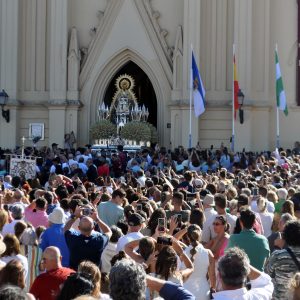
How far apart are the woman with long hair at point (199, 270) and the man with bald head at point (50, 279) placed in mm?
1424

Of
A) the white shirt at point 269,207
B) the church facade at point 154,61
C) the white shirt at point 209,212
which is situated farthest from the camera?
the church facade at point 154,61

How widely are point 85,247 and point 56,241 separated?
2.07 ft

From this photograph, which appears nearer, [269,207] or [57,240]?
[57,240]

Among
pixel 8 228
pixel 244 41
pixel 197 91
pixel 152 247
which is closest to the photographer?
pixel 152 247

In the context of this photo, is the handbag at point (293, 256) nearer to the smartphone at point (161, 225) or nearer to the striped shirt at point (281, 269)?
the striped shirt at point (281, 269)

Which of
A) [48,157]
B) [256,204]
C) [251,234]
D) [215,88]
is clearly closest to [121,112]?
[215,88]

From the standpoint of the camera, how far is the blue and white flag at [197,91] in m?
28.1

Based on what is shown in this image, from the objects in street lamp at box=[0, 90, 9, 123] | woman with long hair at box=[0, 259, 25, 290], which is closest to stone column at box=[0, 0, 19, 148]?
street lamp at box=[0, 90, 9, 123]

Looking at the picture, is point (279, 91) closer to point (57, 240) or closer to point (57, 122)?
point (57, 122)

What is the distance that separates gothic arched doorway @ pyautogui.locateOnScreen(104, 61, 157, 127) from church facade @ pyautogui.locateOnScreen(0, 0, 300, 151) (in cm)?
71

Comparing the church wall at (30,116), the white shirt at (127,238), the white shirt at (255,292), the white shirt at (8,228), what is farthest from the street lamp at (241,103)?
the white shirt at (255,292)

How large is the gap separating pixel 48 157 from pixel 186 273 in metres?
16.7

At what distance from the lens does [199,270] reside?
796 centimetres

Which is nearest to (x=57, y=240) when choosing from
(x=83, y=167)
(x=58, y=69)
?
(x=83, y=167)
